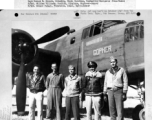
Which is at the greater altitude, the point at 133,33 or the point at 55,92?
the point at 133,33

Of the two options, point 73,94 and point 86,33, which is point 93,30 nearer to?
point 86,33

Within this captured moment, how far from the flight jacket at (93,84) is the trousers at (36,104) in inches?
36.8

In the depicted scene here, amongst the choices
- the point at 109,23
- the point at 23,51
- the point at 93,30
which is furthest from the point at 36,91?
the point at 109,23

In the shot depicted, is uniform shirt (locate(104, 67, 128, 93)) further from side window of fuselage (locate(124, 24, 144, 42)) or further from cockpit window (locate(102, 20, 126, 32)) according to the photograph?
cockpit window (locate(102, 20, 126, 32))

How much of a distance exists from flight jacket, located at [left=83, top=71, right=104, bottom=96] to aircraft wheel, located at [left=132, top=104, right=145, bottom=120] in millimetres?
871

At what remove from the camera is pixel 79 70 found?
3896 mm

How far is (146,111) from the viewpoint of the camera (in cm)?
382

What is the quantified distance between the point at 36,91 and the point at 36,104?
269 mm

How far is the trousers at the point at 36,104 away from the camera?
3.69 m

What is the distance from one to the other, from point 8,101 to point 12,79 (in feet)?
1.54

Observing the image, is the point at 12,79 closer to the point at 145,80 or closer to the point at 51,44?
the point at 51,44

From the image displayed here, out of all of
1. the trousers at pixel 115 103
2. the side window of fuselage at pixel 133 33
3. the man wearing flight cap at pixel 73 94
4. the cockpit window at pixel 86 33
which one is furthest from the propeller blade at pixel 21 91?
the side window of fuselage at pixel 133 33

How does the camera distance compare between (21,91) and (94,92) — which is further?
(21,91)

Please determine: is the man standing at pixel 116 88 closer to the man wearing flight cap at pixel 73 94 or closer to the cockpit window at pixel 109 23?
the man wearing flight cap at pixel 73 94
